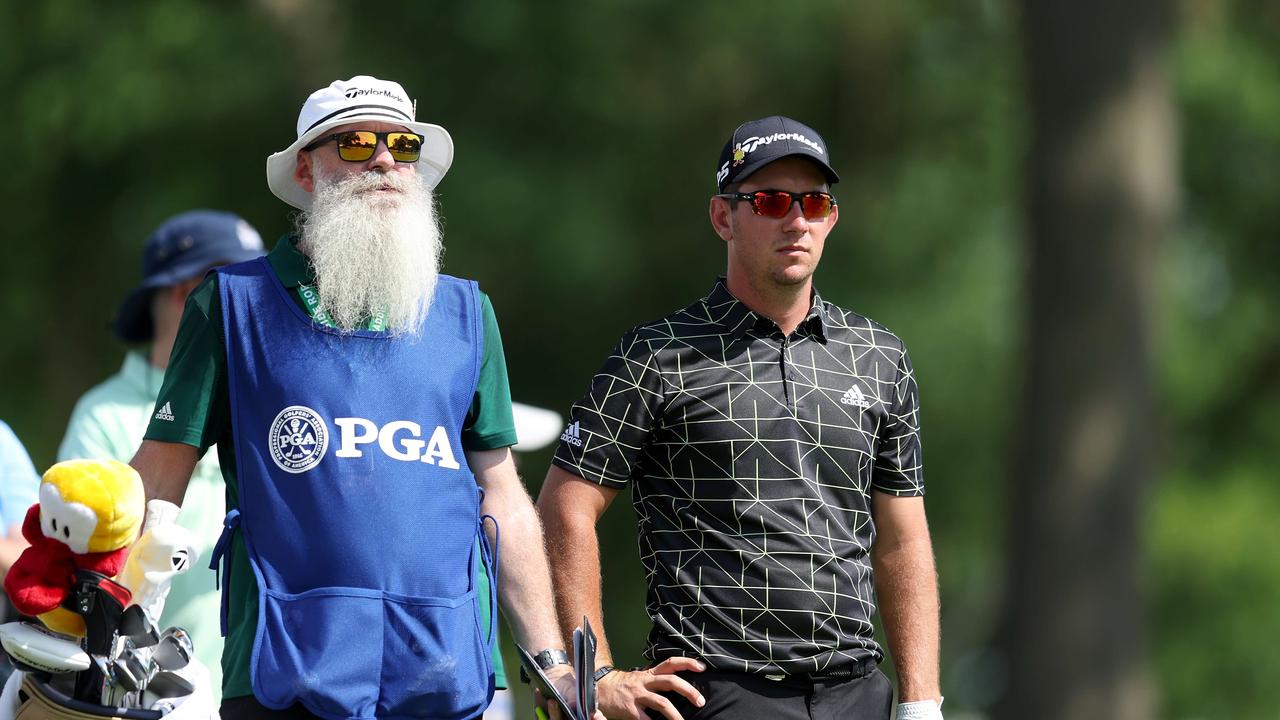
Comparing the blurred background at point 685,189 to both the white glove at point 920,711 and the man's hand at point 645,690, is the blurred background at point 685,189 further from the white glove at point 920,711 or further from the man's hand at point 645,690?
the man's hand at point 645,690

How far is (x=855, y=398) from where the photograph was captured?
5027 millimetres

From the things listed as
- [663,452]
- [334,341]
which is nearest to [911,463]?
[663,452]

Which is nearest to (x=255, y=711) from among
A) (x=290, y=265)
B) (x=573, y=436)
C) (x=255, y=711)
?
(x=255, y=711)

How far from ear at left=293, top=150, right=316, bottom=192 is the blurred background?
32.1ft

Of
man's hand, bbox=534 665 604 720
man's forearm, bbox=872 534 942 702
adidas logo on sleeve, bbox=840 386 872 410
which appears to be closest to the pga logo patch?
man's hand, bbox=534 665 604 720

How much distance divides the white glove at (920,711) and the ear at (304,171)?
1919 millimetres

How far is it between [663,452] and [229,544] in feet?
3.80

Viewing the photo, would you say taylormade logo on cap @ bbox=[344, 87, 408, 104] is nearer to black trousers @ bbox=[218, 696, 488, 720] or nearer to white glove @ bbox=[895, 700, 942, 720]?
black trousers @ bbox=[218, 696, 488, 720]

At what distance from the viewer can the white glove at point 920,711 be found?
5.02 metres

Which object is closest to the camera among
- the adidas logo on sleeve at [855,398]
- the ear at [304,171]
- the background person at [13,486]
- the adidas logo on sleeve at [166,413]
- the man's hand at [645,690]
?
the adidas logo on sleeve at [166,413]

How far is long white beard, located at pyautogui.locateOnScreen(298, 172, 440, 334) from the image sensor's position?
437 cm

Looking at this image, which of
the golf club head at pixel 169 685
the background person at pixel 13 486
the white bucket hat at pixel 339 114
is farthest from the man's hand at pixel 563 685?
the background person at pixel 13 486

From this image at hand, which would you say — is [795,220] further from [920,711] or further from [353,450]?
[353,450]

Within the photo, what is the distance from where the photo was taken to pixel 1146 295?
10844 mm
